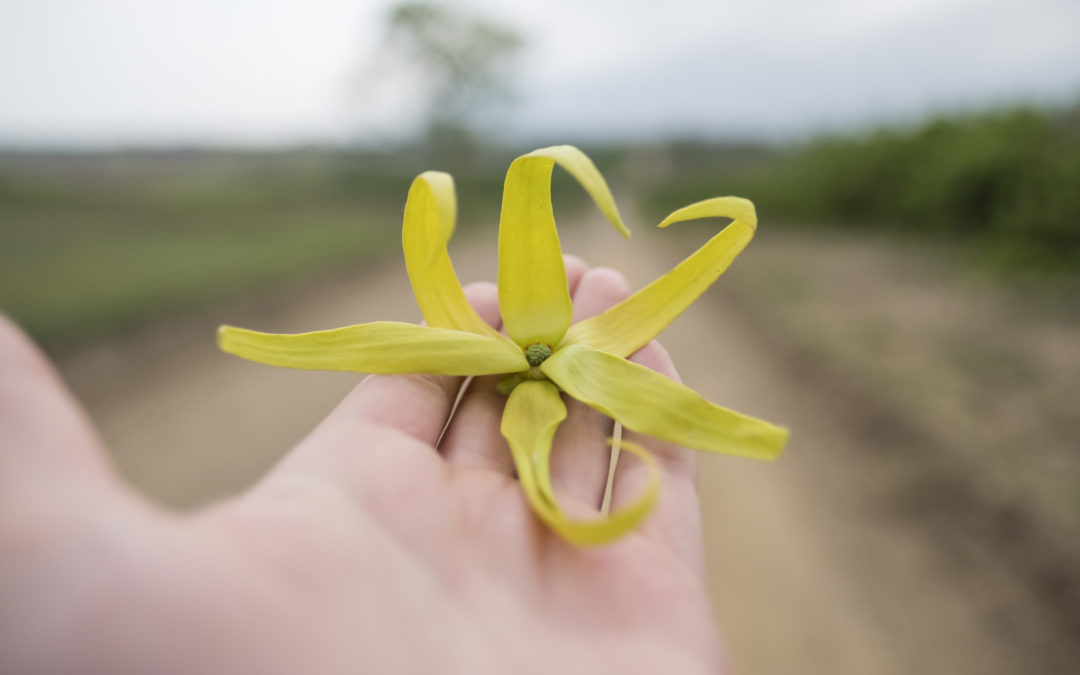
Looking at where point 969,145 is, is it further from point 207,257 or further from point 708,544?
point 207,257

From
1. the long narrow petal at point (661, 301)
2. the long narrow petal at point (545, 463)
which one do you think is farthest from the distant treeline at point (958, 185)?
the long narrow petal at point (545, 463)

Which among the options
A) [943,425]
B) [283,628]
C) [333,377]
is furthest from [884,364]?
[283,628]

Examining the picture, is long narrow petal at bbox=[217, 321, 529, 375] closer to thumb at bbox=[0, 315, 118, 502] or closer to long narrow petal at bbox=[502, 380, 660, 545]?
long narrow petal at bbox=[502, 380, 660, 545]

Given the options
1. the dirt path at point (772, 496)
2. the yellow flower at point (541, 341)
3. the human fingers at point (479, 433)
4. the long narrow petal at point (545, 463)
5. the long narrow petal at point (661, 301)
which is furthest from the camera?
the dirt path at point (772, 496)

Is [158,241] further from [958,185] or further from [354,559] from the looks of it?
[958,185]

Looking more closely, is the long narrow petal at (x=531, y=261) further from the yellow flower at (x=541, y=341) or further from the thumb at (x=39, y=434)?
the thumb at (x=39, y=434)

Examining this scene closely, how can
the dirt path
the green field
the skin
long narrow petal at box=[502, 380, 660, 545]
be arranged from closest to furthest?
the skin, long narrow petal at box=[502, 380, 660, 545], the dirt path, the green field

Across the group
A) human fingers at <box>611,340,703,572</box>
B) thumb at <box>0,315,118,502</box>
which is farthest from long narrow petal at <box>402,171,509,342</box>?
thumb at <box>0,315,118,502</box>

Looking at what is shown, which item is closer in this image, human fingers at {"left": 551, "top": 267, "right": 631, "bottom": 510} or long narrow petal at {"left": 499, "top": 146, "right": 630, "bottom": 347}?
human fingers at {"left": 551, "top": 267, "right": 631, "bottom": 510}
